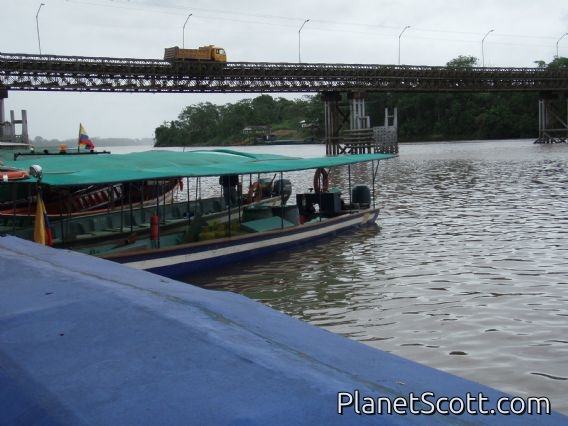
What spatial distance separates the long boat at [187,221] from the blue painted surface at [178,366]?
26.3 feet

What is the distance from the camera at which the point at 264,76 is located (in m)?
66.1

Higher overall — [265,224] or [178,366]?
[178,366]

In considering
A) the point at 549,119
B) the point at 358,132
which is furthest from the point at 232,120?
the point at 358,132

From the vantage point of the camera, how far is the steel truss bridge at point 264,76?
53.8m

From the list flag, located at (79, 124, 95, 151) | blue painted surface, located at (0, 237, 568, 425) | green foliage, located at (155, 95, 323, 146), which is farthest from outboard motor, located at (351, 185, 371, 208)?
green foliage, located at (155, 95, 323, 146)

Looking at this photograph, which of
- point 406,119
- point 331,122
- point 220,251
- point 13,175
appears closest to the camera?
point 13,175

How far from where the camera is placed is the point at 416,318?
384 inches

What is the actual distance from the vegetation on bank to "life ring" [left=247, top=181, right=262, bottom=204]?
194 feet

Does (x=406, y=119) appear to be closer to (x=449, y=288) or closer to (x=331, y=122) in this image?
(x=331, y=122)

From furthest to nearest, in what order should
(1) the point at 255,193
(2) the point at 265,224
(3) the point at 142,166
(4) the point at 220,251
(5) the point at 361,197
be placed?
(1) the point at 255,193
(5) the point at 361,197
(2) the point at 265,224
(3) the point at 142,166
(4) the point at 220,251

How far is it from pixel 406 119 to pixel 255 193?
102 m

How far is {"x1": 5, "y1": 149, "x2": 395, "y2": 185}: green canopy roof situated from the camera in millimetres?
12102

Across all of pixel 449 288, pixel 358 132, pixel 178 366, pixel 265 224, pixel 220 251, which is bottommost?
pixel 449 288

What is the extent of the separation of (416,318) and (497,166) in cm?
3618
